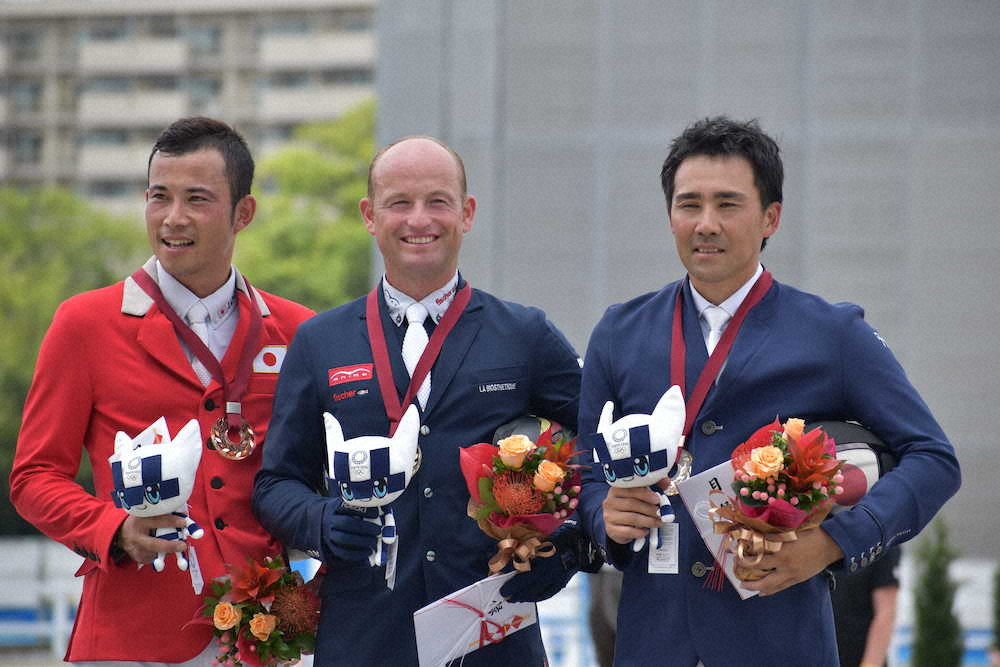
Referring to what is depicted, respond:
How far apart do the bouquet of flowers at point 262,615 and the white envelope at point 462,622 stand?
0.40 meters

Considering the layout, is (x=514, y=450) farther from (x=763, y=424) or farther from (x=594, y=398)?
(x=763, y=424)

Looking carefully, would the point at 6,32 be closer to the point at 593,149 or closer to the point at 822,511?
the point at 593,149

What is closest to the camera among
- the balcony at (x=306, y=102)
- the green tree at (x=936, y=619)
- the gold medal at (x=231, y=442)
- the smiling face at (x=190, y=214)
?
the gold medal at (x=231, y=442)

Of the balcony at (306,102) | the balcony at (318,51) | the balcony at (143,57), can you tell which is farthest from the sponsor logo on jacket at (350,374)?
the balcony at (143,57)

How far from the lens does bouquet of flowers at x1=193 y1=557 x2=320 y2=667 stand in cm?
429

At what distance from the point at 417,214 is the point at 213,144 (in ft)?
2.78

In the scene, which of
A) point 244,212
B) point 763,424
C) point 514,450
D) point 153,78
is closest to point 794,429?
point 763,424

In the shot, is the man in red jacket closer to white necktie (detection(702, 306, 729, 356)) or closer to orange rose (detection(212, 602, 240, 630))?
orange rose (detection(212, 602, 240, 630))

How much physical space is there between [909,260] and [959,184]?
3.51 feet

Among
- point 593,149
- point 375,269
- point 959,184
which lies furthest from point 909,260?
point 375,269

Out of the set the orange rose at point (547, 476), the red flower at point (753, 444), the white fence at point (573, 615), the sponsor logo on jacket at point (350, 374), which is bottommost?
the white fence at point (573, 615)

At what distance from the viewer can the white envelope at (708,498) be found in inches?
148

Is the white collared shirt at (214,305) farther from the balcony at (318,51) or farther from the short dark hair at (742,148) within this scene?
the balcony at (318,51)

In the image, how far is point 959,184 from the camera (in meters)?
16.2
